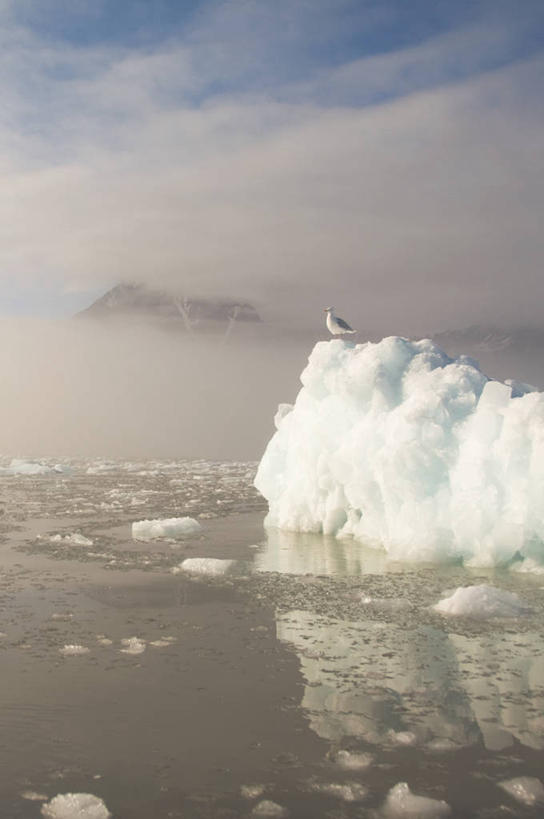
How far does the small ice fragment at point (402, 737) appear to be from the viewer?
5.08 meters

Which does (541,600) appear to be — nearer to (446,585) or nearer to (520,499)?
(446,585)

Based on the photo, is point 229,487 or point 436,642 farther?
point 229,487

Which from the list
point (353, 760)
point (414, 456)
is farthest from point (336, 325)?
point (353, 760)

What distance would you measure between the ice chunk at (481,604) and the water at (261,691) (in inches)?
10.7

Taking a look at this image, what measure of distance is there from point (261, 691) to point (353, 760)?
147 centimetres

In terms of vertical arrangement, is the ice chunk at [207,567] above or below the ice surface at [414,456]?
below

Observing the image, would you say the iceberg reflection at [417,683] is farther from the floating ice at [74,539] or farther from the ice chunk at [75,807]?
the floating ice at [74,539]

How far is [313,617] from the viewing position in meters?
8.66

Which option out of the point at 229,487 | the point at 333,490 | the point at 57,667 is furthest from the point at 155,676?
the point at 229,487

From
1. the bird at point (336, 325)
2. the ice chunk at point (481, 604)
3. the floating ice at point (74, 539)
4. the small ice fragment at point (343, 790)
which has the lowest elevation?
the small ice fragment at point (343, 790)

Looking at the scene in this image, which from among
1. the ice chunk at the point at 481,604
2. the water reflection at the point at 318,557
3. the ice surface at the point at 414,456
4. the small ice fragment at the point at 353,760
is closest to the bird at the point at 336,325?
the ice surface at the point at 414,456

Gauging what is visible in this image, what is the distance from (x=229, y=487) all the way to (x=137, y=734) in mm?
28060

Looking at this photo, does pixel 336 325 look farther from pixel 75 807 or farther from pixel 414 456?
pixel 75 807

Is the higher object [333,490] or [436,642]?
[333,490]
